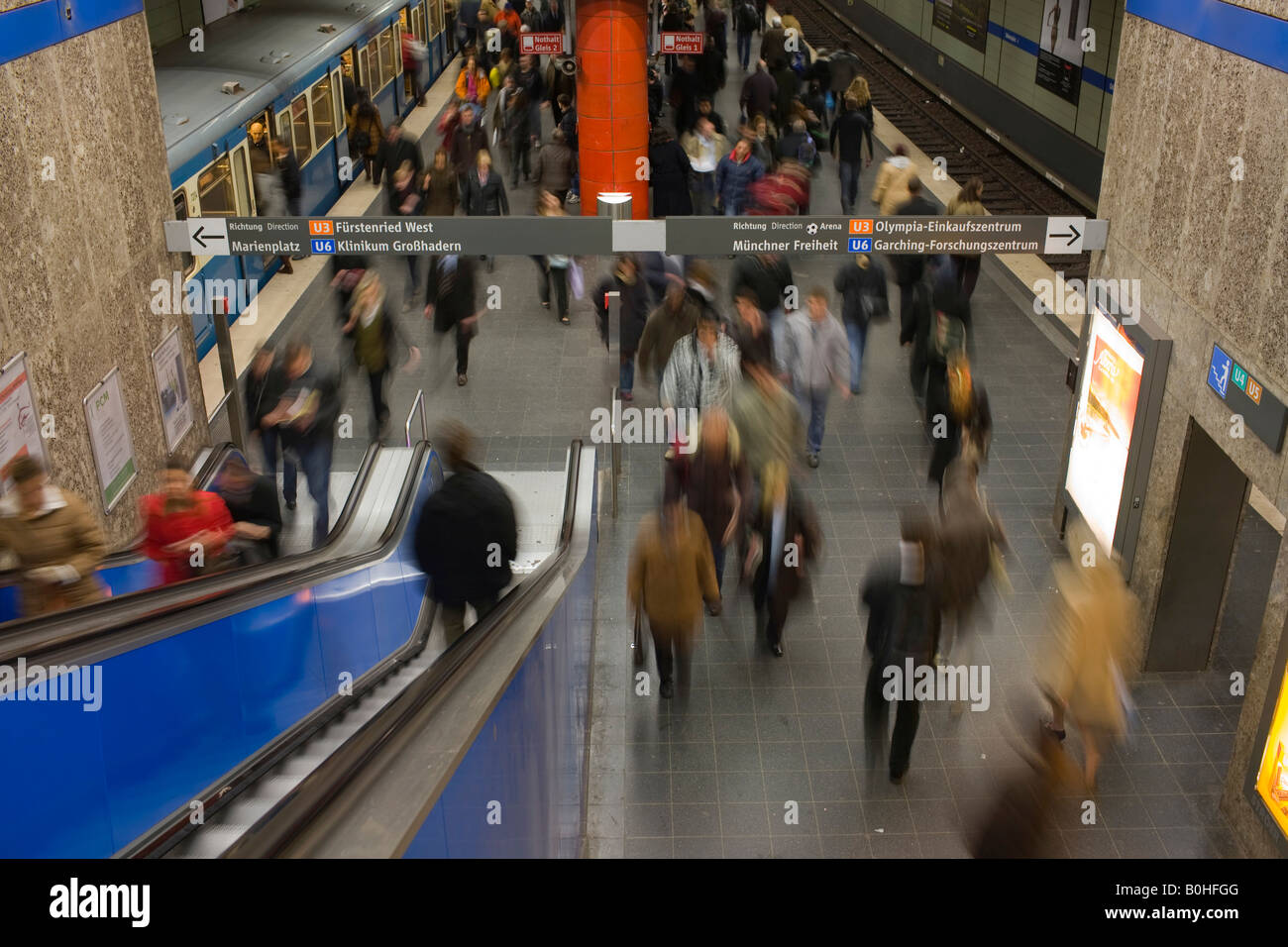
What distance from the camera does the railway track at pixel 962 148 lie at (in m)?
17.2

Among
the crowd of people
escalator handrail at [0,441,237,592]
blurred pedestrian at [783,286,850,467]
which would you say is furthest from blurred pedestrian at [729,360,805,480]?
escalator handrail at [0,441,237,592]

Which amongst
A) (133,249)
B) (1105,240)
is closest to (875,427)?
(1105,240)

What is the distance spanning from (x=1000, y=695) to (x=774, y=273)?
169 inches

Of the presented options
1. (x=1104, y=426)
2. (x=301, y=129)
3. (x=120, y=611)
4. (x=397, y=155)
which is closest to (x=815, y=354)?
(x=1104, y=426)

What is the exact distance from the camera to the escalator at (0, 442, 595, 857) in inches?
144

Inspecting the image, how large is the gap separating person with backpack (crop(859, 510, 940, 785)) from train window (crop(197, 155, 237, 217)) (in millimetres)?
8290

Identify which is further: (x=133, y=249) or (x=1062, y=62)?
(x=1062, y=62)

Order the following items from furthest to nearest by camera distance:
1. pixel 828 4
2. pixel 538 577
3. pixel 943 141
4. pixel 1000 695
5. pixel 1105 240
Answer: pixel 828 4
pixel 943 141
pixel 1105 240
pixel 1000 695
pixel 538 577

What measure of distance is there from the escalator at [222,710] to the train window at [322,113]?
1062 centimetres

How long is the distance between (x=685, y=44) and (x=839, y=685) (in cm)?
1365

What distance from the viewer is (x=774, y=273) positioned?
32.6 feet

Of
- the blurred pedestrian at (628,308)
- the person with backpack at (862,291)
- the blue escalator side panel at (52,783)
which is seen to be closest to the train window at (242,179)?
the blurred pedestrian at (628,308)

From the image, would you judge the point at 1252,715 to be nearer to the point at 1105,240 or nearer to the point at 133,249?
the point at 1105,240

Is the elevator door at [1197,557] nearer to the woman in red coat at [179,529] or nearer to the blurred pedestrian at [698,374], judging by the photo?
the blurred pedestrian at [698,374]
